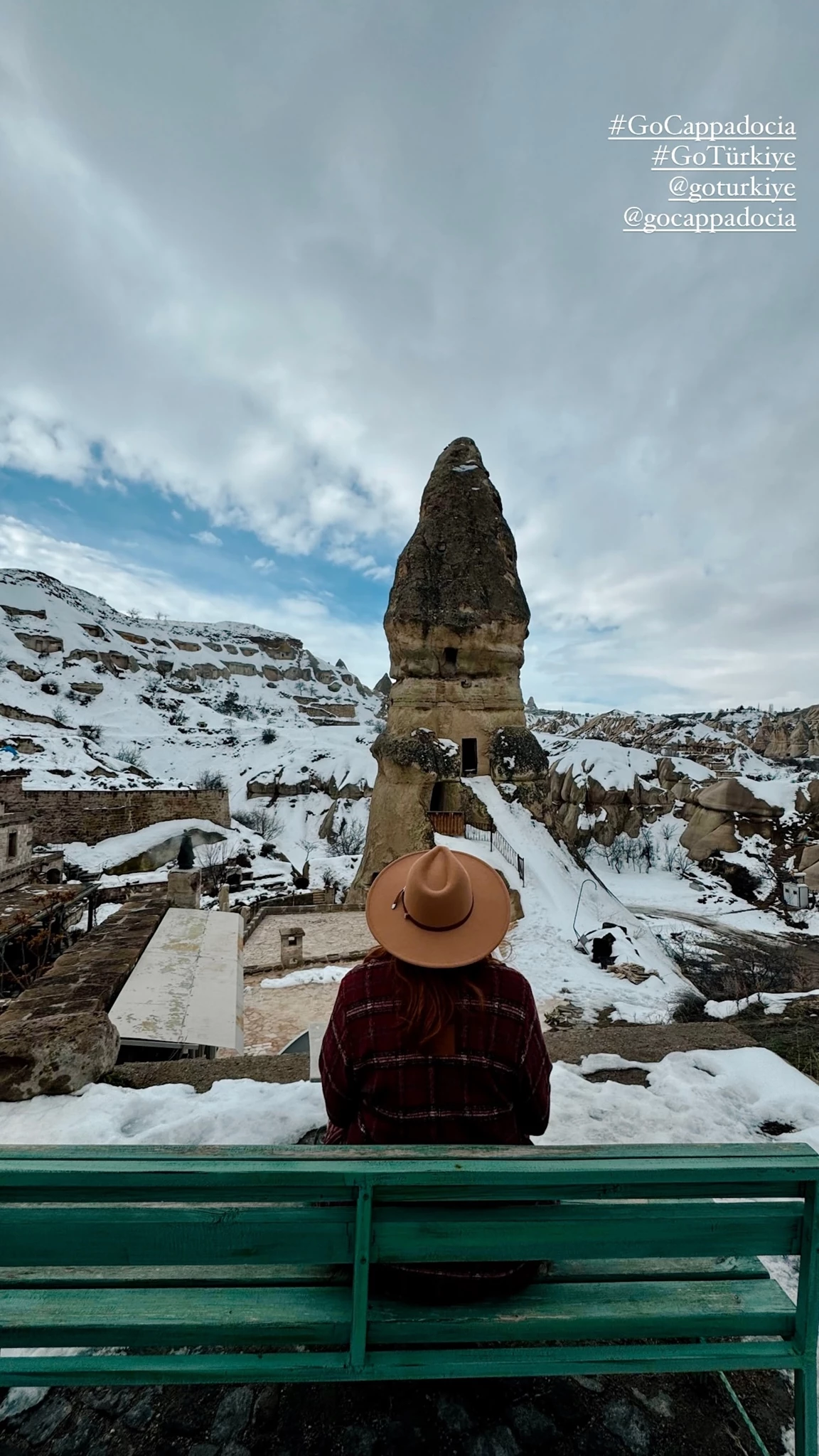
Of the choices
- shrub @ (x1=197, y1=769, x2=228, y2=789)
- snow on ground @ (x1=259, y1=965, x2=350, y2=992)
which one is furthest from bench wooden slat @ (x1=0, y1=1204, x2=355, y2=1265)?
shrub @ (x1=197, y1=769, x2=228, y2=789)

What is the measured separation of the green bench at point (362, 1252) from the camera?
130cm

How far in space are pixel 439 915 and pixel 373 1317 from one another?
94 cm

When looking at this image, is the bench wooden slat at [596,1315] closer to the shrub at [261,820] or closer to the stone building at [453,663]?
the stone building at [453,663]

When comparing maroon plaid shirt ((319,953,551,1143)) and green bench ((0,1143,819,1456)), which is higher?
maroon plaid shirt ((319,953,551,1143))

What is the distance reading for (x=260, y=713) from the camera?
226 ft

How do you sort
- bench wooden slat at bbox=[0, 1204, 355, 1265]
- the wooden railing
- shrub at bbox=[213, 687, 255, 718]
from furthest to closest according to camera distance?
shrub at bbox=[213, 687, 255, 718]
the wooden railing
bench wooden slat at bbox=[0, 1204, 355, 1265]

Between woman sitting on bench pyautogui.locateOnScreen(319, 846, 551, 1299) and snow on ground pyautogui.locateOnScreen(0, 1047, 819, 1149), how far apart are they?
57.9 inches

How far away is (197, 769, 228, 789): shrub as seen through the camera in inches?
1544

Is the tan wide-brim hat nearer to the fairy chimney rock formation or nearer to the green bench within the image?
the green bench

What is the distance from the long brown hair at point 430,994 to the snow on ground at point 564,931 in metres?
6.39

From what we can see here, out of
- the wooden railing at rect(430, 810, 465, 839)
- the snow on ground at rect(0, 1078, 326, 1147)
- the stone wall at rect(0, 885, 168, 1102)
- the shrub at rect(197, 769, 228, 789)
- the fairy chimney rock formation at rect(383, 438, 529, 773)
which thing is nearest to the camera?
the snow on ground at rect(0, 1078, 326, 1147)

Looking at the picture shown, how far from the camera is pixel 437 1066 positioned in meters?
1.60

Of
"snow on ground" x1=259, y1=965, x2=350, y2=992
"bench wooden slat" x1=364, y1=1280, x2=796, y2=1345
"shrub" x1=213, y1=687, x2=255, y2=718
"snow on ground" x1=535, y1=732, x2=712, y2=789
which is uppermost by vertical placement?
"shrub" x1=213, y1=687, x2=255, y2=718

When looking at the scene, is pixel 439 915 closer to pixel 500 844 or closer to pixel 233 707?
pixel 500 844
